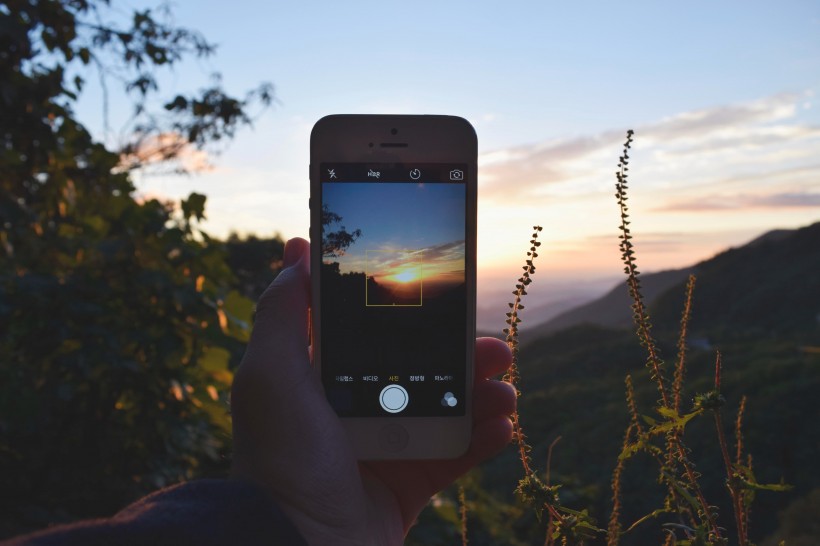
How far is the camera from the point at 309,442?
164 cm

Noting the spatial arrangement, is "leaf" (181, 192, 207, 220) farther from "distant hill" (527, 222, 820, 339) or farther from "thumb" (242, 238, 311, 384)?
"thumb" (242, 238, 311, 384)

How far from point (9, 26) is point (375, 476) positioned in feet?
9.72

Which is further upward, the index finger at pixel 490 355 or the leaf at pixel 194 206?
the leaf at pixel 194 206

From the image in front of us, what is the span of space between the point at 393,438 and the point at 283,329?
432mm

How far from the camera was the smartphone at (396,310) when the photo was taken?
1.95m

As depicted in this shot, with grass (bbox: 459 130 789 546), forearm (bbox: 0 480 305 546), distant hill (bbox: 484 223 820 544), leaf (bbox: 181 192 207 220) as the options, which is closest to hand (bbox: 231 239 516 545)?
forearm (bbox: 0 480 305 546)

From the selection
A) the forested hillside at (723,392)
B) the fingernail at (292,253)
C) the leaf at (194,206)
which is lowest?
the forested hillside at (723,392)

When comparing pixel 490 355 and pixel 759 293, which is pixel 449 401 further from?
pixel 759 293

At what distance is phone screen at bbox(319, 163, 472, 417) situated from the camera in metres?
1.95

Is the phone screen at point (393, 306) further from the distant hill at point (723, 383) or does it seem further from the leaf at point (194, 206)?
the leaf at point (194, 206)

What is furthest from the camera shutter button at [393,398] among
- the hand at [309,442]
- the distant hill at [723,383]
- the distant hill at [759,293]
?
the distant hill at [759,293]

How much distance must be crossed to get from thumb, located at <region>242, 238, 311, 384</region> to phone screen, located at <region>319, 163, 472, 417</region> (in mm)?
99

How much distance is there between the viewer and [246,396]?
164 cm

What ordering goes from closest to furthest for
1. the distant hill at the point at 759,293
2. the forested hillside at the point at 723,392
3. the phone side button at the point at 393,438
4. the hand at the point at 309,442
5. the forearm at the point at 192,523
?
the forearm at the point at 192,523 < the hand at the point at 309,442 < the phone side button at the point at 393,438 < the forested hillside at the point at 723,392 < the distant hill at the point at 759,293
